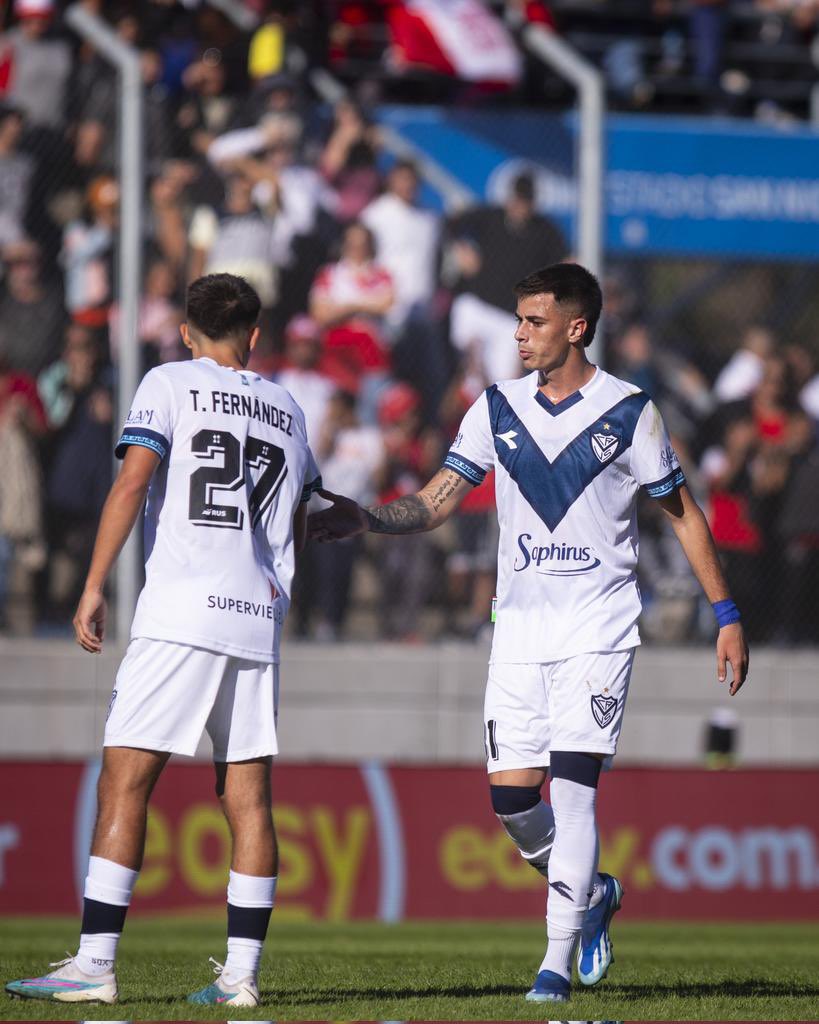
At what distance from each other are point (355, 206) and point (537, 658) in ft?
24.3

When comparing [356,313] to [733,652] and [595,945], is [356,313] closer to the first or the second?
[733,652]

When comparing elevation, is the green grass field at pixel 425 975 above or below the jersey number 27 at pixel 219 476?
below

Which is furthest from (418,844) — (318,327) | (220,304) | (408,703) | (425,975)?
(220,304)

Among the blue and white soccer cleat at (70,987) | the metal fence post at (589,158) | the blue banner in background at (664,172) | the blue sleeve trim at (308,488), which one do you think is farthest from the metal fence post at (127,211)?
the blue and white soccer cleat at (70,987)

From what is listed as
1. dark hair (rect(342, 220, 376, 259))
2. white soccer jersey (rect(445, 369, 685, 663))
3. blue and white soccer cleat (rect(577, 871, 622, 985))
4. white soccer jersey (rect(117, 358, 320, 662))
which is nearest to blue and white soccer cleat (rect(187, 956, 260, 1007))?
white soccer jersey (rect(117, 358, 320, 662))

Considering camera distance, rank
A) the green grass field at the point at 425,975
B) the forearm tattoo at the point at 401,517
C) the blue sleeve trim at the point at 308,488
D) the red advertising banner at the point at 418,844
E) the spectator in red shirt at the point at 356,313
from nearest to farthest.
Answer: the green grass field at the point at 425,975 → the blue sleeve trim at the point at 308,488 → the forearm tattoo at the point at 401,517 → the red advertising banner at the point at 418,844 → the spectator in red shirt at the point at 356,313

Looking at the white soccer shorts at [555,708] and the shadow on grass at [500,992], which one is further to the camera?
the white soccer shorts at [555,708]

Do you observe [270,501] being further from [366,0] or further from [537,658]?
[366,0]

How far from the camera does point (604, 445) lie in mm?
6277

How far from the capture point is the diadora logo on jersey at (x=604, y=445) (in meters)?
6.27

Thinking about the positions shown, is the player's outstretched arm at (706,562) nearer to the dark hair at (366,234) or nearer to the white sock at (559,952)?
the white sock at (559,952)

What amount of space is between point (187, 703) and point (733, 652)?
6.09 feet

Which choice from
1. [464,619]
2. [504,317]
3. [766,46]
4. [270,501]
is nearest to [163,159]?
[504,317]

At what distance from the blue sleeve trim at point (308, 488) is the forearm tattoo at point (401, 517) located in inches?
13.8
